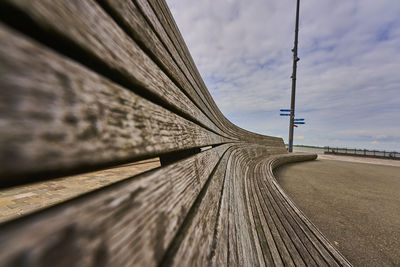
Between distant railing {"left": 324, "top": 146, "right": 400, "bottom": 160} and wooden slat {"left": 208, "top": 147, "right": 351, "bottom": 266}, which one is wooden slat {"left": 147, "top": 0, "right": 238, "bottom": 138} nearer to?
wooden slat {"left": 208, "top": 147, "right": 351, "bottom": 266}

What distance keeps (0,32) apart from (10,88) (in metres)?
0.08

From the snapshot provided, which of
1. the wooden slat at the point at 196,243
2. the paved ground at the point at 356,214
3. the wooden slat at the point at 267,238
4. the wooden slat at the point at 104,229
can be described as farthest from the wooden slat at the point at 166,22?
the paved ground at the point at 356,214

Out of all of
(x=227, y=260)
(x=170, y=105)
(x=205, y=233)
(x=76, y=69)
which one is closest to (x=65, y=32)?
(x=76, y=69)

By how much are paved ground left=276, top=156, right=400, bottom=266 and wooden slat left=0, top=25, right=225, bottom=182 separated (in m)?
3.07

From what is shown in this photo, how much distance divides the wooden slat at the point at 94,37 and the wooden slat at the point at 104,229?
301mm

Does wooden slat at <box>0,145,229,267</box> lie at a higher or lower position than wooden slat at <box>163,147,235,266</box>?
higher

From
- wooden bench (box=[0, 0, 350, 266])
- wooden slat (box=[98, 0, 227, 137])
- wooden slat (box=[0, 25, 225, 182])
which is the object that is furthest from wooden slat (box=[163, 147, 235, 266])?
wooden slat (box=[98, 0, 227, 137])

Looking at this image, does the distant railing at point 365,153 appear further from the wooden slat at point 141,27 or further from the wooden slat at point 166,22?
the wooden slat at point 141,27

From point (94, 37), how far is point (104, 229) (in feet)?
1.41

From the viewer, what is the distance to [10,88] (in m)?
0.24

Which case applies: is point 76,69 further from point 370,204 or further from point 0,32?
point 370,204

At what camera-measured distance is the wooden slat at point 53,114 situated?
24cm

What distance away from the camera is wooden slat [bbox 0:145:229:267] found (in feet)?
0.77

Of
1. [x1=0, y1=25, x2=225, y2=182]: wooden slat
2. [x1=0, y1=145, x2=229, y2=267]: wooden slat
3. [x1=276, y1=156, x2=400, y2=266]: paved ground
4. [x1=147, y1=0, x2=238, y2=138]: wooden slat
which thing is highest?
[x1=147, y1=0, x2=238, y2=138]: wooden slat
